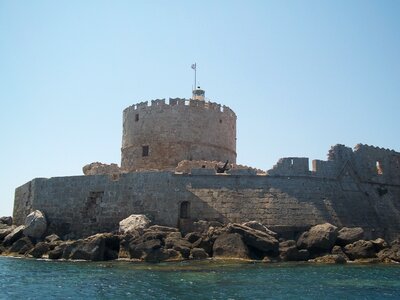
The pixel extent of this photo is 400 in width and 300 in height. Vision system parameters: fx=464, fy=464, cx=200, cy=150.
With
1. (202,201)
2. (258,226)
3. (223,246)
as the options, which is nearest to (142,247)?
(223,246)

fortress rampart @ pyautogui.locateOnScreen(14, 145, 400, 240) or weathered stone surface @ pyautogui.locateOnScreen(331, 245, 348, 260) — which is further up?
fortress rampart @ pyautogui.locateOnScreen(14, 145, 400, 240)

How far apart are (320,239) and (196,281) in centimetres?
719

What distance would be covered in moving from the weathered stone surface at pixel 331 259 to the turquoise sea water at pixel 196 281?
882 millimetres

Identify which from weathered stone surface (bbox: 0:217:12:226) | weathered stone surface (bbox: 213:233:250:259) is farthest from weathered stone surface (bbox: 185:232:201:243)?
weathered stone surface (bbox: 0:217:12:226)

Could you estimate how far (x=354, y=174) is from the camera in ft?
76.2

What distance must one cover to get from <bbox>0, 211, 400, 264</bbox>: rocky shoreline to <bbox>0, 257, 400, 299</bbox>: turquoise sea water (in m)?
0.96

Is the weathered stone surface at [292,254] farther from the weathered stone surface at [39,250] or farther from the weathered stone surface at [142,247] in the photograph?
the weathered stone surface at [39,250]

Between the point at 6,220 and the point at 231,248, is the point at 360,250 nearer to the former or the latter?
the point at 231,248

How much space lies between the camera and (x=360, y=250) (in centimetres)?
1769

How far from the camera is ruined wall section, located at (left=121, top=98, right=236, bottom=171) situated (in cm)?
2520

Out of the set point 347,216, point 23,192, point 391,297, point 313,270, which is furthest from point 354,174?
point 23,192

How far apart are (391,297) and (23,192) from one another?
19.8 m

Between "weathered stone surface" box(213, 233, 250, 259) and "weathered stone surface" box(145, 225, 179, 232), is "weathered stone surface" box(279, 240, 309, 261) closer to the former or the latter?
"weathered stone surface" box(213, 233, 250, 259)

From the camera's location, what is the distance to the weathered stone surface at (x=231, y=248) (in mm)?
17078
